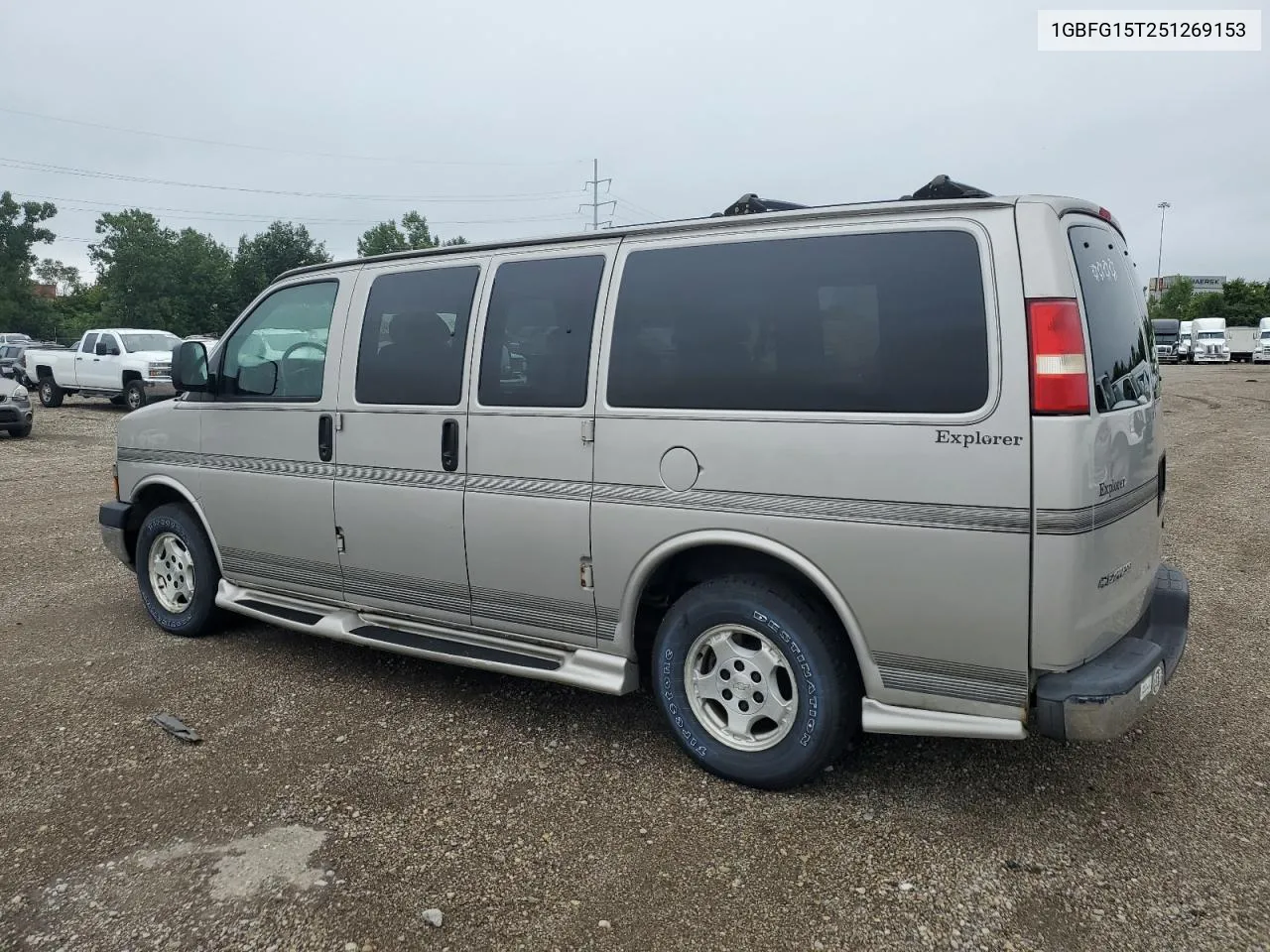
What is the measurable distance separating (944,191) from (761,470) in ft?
3.92

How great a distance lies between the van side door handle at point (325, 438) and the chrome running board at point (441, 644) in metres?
0.80

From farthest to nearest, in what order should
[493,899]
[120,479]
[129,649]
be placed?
[120,479]
[129,649]
[493,899]

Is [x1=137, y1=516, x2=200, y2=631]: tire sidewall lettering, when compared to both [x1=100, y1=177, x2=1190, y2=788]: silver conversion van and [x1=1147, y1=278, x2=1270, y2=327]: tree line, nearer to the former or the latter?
[x1=100, y1=177, x2=1190, y2=788]: silver conversion van

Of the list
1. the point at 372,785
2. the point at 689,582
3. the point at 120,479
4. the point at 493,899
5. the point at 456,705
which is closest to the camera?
the point at 493,899

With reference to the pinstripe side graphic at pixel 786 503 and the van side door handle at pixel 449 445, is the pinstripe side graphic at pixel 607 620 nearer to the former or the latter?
the pinstripe side graphic at pixel 786 503

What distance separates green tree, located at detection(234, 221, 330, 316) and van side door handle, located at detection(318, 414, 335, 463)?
201 feet

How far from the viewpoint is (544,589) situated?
4.09 m

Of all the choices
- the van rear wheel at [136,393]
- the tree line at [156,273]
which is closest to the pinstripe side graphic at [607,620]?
the van rear wheel at [136,393]

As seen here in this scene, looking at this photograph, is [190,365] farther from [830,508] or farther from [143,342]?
[143,342]

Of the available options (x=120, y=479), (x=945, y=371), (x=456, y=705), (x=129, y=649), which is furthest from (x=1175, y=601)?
(x=120, y=479)

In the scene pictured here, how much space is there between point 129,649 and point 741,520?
3.87 metres

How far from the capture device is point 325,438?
4766 millimetres

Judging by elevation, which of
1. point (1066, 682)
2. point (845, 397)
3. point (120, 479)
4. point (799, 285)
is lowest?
point (1066, 682)

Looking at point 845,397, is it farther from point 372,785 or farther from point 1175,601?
point 372,785
